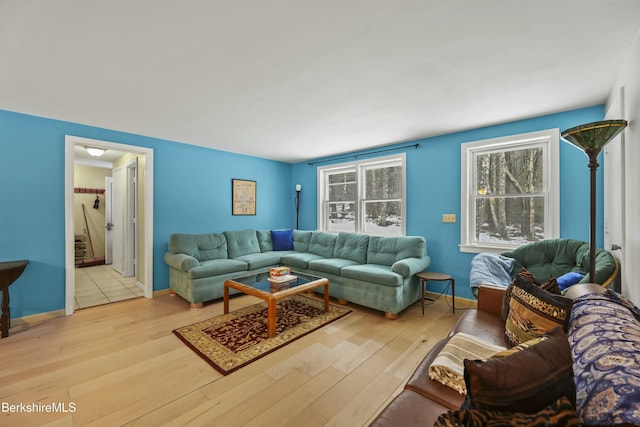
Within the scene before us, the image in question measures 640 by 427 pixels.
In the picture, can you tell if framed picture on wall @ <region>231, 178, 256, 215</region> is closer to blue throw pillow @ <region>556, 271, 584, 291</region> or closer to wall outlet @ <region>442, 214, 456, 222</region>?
wall outlet @ <region>442, 214, 456, 222</region>

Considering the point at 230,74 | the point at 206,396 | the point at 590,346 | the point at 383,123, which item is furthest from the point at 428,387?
the point at 383,123

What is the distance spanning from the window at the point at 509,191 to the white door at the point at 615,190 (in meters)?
0.42

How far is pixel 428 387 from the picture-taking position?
50.5 inches

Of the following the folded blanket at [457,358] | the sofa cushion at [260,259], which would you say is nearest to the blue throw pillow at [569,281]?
the folded blanket at [457,358]

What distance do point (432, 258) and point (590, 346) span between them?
10.1 feet

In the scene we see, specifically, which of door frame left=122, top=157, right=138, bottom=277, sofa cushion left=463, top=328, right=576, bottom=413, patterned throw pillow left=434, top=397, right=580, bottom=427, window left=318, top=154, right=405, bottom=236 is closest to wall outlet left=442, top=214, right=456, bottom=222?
window left=318, top=154, right=405, bottom=236

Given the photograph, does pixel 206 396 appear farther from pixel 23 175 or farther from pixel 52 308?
pixel 23 175

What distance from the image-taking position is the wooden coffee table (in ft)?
8.89

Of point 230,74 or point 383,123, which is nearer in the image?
point 230,74

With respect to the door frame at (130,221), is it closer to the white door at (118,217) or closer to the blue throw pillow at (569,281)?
the white door at (118,217)

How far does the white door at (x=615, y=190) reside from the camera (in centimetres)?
207

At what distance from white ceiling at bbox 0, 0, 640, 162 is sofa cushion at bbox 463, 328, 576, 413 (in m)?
1.70

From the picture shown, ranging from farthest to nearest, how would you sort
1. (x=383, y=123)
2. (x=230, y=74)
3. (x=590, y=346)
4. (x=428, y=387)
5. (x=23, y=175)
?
(x=383, y=123) < (x=23, y=175) < (x=230, y=74) < (x=428, y=387) < (x=590, y=346)

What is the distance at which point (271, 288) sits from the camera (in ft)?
9.93
